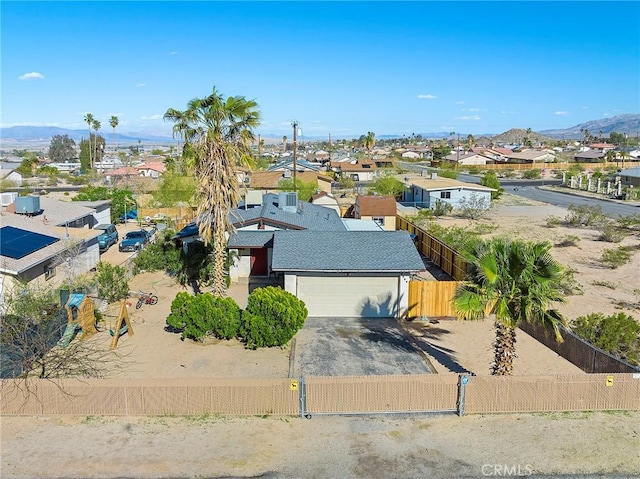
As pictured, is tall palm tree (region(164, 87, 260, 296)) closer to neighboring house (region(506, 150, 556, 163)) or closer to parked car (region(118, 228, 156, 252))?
parked car (region(118, 228, 156, 252))

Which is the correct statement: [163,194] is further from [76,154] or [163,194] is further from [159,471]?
[76,154]

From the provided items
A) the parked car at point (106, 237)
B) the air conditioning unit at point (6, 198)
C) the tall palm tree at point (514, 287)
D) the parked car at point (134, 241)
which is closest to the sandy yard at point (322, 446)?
the tall palm tree at point (514, 287)

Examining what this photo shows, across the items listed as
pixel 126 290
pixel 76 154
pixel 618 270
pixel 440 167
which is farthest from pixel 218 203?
pixel 76 154

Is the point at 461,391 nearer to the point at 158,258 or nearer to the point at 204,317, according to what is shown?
the point at 204,317

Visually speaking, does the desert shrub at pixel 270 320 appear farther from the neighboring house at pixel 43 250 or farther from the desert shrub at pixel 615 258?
the desert shrub at pixel 615 258
